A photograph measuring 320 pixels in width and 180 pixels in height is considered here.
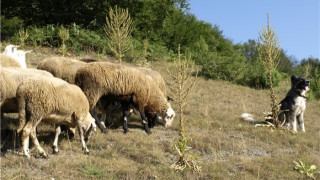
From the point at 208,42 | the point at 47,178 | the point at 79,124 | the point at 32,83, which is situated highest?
the point at 208,42

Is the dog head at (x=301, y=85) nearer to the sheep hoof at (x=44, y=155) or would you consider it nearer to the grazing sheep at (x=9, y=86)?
the grazing sheep at (x=9, y=86)

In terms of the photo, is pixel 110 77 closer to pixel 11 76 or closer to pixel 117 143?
pixel 117 143

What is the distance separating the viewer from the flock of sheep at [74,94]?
6.89m

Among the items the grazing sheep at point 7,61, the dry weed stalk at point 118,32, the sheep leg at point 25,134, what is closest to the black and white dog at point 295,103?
the dry weed stalk at point 118,32

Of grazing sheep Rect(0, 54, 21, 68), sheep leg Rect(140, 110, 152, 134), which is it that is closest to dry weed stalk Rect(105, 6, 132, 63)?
grazing sheep Rect(0, 54, 21, 68)

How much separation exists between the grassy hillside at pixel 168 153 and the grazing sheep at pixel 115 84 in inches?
32.8

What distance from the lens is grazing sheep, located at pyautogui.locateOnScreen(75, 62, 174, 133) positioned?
917 centimetres

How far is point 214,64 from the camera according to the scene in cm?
2216

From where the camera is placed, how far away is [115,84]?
30.7 feet

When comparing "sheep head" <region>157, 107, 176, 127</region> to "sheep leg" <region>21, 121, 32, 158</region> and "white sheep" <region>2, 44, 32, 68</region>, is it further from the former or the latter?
"sheep leg" <region>21, 121, 32, 158</region>

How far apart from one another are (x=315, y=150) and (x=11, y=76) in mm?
7433

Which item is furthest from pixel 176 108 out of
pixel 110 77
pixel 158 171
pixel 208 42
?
pixel 208 42

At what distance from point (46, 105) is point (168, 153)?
2.88m

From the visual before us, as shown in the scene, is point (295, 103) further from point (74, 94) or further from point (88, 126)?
point (74, 94)
